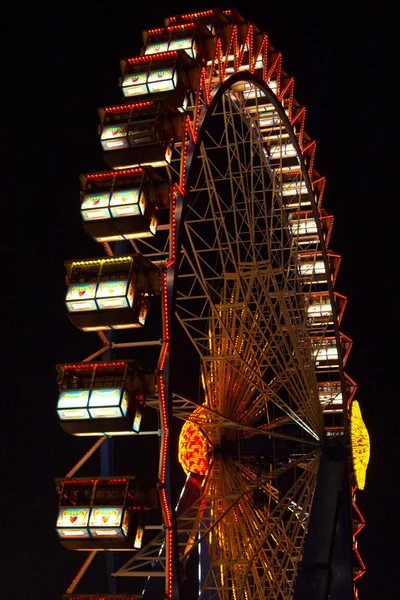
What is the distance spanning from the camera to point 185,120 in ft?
66.0

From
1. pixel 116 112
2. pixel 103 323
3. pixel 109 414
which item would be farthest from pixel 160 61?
pixel 109 414

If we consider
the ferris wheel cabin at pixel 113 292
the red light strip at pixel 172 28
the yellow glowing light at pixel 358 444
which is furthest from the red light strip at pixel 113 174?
the yellow glowing light at pixel 358 444

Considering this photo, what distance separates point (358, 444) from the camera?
2802 cm

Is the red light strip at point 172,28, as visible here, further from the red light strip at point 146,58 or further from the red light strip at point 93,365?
the red light strip at point 93,365

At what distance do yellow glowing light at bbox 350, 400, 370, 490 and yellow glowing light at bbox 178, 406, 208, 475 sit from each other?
17.2 ft

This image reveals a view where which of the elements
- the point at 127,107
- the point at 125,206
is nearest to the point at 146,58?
the point at 127,107

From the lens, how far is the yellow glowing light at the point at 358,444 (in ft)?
91.0

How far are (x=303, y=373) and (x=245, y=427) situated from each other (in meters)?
3.33

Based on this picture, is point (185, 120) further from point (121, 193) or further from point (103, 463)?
point (103, 463)

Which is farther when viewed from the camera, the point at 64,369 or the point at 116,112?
the point at 116,112

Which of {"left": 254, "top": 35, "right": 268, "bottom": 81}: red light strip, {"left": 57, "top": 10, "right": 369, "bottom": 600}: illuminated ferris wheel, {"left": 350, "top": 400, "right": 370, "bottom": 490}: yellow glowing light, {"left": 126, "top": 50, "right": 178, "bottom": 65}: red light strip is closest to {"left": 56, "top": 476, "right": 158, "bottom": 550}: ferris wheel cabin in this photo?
{"left": 57, "top": 10, "right": 369, "bottom": 600}: illuminated ferris wheel

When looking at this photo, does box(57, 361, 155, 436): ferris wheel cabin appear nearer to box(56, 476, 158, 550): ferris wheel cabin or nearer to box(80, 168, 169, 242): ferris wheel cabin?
box(56, 476, 158, 550): ferris wheel cabin

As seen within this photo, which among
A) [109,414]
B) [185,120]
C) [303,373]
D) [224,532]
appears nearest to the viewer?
[109,414]

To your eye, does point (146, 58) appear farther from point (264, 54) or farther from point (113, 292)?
point (113, 292)
